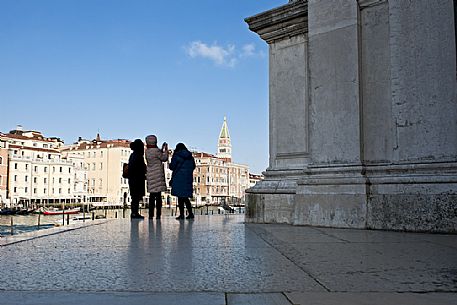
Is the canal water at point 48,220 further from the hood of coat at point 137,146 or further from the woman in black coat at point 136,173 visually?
the hood of coat at point 137,146

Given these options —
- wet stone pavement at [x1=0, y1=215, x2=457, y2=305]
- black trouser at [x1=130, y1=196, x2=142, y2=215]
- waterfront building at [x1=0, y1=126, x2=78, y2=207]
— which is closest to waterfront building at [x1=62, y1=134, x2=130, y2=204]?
waterfront building at [x1=0, y1=126, x2=78, y2=207]

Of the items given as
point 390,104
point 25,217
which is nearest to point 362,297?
point 390,104

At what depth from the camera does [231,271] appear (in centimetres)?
356

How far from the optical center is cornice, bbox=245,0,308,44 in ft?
30.3

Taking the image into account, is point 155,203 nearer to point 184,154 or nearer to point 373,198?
point 184,154

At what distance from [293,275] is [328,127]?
4.98m

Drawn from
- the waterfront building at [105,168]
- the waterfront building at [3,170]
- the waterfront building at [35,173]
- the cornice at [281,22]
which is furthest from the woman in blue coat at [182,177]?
the waterfront building at [105,168]

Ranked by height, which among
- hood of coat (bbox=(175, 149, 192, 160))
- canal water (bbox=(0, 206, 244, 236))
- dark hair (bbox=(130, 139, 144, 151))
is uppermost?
dark hair (bbox=(130, 139, 144, 151))

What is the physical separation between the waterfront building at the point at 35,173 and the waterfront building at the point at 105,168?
775cm

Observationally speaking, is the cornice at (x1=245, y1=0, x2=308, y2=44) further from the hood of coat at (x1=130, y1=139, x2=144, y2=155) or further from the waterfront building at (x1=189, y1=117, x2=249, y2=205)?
the waterfront building at (x1=189, y1=117, x2=249, y2=205)

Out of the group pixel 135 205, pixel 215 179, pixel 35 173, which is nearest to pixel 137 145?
pixel 135 205

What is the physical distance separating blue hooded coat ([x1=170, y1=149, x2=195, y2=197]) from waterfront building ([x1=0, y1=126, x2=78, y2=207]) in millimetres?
92562

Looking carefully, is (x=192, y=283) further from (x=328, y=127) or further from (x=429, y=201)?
(x=328, y=127)

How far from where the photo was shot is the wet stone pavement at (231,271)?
2.74 metres
